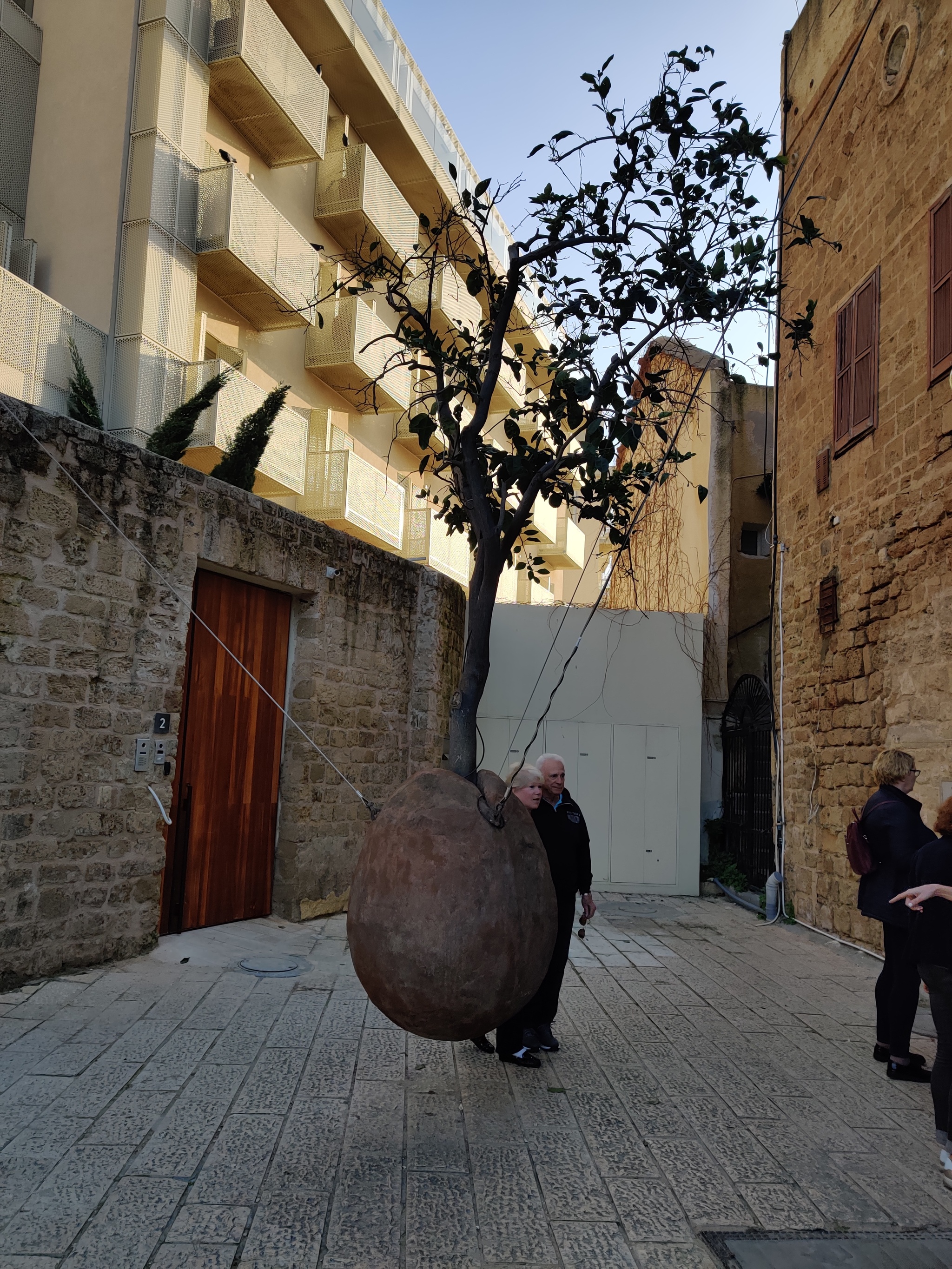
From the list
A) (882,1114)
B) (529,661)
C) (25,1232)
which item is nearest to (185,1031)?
(25,1232)

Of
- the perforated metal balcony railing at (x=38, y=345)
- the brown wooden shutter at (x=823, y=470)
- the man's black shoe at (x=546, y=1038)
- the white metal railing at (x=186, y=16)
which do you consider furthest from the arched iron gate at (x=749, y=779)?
the white metal railing at (x=186, y=16)

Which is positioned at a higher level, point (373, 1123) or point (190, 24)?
point (190, 24)

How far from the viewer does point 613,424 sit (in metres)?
3.74

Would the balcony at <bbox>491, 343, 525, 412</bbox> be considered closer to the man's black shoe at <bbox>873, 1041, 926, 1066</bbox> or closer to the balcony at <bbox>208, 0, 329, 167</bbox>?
the balcony at <bbox>208, 0, 329, 167</bbox>

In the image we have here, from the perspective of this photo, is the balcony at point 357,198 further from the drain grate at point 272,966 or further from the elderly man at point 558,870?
the elderly man at point 558,870

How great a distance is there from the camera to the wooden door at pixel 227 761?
6.49m

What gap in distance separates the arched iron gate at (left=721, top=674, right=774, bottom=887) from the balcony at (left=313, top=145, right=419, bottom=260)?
328 inches

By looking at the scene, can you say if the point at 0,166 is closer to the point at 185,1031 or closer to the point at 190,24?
the point at 190,24

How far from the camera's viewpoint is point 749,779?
10508mm

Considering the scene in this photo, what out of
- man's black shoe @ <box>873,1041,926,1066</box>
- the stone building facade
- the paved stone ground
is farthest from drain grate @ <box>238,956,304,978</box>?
the stone building facade

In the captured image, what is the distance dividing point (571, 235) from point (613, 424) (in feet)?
4.04

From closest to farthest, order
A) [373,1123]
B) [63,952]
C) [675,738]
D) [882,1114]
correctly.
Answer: [373,1123]
[882,1114]
[63,952]
[675,738]

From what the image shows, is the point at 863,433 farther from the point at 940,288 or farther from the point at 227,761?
the point at 227,761

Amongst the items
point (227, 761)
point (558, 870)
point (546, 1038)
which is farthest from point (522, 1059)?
point (227, 761)
